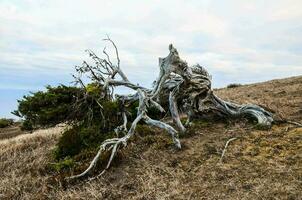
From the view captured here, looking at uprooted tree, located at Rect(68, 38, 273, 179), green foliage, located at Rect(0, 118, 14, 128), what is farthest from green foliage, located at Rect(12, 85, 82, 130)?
green foliage, located at Rect(0, 118, 14, 128)

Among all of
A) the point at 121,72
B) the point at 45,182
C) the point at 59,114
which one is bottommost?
the point at 45,182

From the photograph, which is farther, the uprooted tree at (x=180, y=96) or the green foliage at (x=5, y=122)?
the green foliage at (x=5, y=122)

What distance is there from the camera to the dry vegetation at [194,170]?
327 inches

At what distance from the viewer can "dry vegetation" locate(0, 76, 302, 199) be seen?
8.31 meters

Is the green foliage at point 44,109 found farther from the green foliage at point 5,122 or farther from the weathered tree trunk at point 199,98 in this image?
the green foliage at point 5,122

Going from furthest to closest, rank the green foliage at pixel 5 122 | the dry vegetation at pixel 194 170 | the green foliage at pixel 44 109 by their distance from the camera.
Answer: the green foliage at pixel 5 122
the green foliage at pixel 44 109
the dry vegetation at pixel 194 170

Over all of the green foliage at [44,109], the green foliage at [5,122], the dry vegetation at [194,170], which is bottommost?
the dry vegetation at [194,170]

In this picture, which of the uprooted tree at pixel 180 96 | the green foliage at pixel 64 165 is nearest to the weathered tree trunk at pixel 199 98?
the uprooted tree at pixel 180 96

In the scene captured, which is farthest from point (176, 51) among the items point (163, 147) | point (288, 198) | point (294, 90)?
point (294, 90)

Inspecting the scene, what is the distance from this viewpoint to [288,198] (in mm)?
7512

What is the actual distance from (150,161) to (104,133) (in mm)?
3106

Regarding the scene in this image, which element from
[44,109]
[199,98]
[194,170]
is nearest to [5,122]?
[44,109]

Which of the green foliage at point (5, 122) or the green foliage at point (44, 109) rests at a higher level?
the green foliage at point (44, 109)

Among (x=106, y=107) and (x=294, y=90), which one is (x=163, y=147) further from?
(x=294, y=90)
